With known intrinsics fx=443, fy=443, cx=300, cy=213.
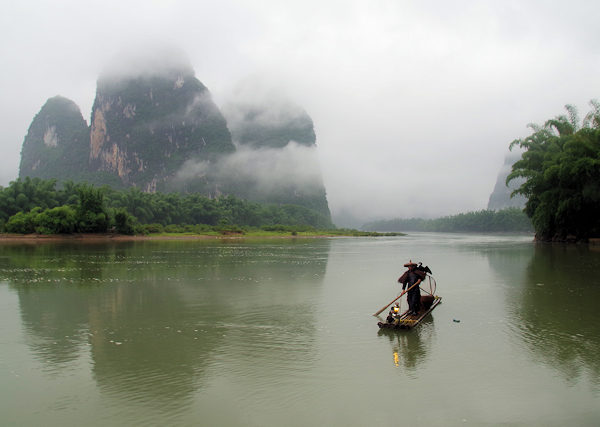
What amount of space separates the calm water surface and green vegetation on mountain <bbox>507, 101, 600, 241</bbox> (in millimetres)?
36188

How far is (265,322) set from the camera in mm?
12172

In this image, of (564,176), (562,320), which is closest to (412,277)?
(562,320)

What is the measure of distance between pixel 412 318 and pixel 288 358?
4619 mm

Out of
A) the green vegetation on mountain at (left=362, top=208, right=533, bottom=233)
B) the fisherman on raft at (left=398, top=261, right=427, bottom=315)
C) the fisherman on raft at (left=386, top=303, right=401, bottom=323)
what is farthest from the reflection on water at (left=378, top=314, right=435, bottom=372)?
the green vegetation on mountain at (left=362, top=208, right=533, bottom=233)

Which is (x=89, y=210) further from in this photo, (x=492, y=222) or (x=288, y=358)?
(x=492, y=222)

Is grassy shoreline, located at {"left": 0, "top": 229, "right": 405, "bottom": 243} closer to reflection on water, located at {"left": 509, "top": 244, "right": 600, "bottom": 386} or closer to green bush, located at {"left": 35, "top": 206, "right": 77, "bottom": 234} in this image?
green bush, located at {"left": 35, "top": 206, "right": 77, "bottom": 234}

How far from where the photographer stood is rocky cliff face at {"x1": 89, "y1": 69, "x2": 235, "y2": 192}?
17488 cm

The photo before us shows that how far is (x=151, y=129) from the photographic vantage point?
183 meters

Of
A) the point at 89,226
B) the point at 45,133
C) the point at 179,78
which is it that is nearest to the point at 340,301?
the point at 89,226

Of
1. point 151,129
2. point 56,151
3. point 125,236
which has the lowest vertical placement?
point 125,236

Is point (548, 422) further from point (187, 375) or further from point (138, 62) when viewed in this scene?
point (138, 62)

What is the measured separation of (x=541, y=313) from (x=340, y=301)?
20.7ft

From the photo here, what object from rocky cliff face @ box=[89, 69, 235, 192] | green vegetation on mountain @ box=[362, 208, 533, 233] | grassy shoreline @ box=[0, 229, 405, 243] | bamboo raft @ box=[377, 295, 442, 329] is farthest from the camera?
rocky cliff face @ box=[89, 69, 235, 192]

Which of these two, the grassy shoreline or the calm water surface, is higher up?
the grassy shoreline
